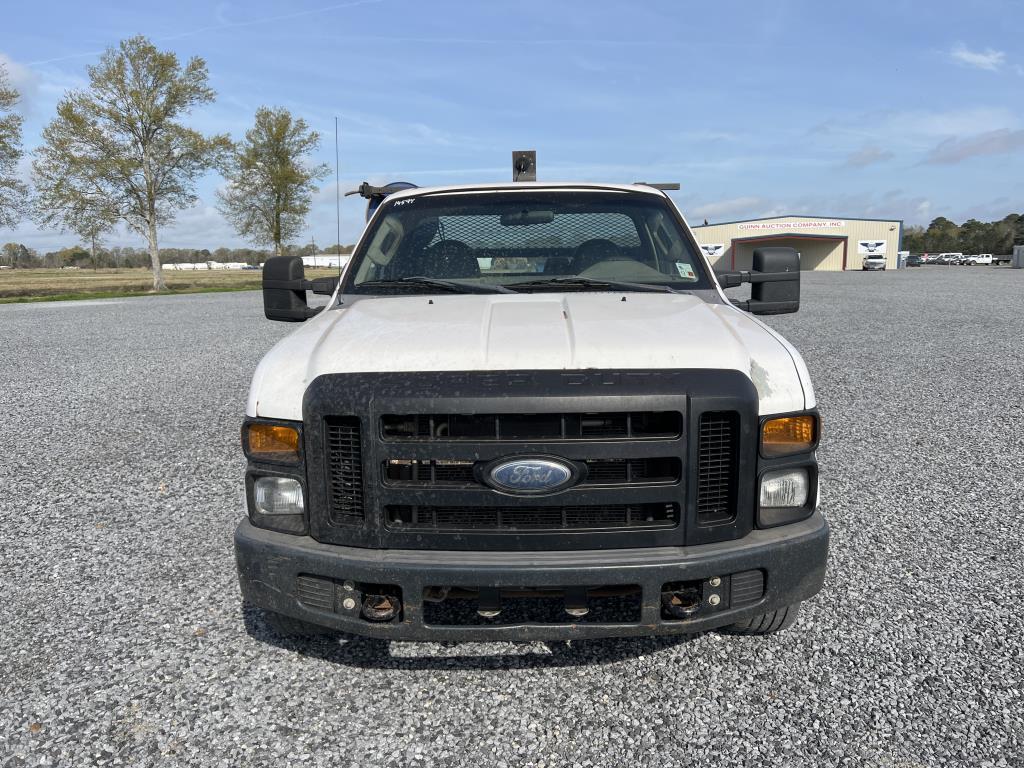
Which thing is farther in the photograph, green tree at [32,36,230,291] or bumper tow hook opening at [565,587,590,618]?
green tree at [32,36,230,291]

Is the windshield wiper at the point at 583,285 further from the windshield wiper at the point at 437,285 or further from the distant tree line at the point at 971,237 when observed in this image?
the distant tree line at the point at 971,237

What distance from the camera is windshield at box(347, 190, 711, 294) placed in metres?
3.69

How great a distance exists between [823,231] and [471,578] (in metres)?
72.5

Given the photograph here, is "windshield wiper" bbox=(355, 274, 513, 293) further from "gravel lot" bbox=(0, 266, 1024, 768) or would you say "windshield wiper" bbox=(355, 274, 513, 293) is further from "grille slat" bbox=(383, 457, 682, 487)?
"gravel lot" bbox=(0, 266, 1024, 768)

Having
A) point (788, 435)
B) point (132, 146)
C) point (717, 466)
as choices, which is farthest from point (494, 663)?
point (132, 146)

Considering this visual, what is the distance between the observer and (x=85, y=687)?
8.89 feet

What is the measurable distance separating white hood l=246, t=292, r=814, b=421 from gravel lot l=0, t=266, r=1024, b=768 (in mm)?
1039

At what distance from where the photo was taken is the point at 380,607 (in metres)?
2.44

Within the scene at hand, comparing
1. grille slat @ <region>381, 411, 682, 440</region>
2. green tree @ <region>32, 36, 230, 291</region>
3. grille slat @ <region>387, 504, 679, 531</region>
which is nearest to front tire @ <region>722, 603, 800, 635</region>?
grille slat @ <region>387, 504, 679, 531</region>

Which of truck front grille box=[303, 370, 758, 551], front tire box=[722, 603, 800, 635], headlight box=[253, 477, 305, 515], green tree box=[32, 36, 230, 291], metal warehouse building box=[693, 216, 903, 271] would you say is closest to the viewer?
truck front grille box=[303, 370, 758, 551]

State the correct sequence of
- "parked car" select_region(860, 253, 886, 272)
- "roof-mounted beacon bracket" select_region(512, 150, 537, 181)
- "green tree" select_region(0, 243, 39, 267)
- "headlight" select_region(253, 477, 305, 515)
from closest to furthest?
1. "headlight" select_region(253, 477, 305, 515)
2. "roof-mounted beacon bracket" select_region(512, 150, 537, 181)
3. "parked car" select_region(860, 253, 886, 272)
4. "green tree" select_region(0, 243, 39, 267)

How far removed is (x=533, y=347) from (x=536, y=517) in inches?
21.6

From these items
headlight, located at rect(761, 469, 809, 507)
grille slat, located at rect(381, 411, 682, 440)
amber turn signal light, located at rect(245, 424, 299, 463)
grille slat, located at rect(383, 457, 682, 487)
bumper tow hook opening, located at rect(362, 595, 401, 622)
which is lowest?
bumper tow hook opening, located at rect(362, 595, 401, 622)

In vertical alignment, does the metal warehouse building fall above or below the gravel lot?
above
